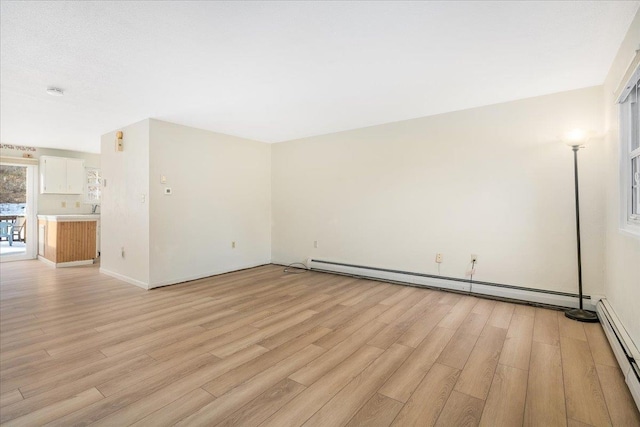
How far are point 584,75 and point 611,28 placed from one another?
0.88 meters

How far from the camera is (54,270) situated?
5.49 metres

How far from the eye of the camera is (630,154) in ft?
8.00

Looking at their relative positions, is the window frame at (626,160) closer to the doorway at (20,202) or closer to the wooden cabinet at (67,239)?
the wooden cabinet at (67,239)

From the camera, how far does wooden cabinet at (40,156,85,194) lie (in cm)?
642

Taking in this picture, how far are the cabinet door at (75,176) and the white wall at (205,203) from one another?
13.4 ft

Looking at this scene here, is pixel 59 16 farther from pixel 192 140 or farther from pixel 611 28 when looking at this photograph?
pixel 611 28

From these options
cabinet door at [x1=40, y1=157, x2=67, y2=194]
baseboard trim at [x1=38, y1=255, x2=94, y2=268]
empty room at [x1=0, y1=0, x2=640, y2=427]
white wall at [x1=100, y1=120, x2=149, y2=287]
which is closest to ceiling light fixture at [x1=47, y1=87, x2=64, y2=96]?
empty room at [x1=0, y1=0, x2=640, y2=427]

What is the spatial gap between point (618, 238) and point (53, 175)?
924cm

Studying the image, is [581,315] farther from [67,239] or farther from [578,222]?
[67,239]

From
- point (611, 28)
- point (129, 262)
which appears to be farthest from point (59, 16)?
point (611, 28)

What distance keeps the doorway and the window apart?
30.9ft

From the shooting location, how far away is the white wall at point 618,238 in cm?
207

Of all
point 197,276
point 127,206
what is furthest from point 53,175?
point 197,276

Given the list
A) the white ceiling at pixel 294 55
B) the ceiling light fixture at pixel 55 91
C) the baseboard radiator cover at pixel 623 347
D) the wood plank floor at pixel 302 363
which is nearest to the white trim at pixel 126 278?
the wood plank floor at pixel 302 363
